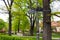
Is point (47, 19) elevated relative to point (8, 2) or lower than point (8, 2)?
lower

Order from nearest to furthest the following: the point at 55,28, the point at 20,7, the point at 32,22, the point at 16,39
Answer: the point at 16,39, the point at 20,7, the point at 32,22, the point at 55,28

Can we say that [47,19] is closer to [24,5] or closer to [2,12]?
[2,12]

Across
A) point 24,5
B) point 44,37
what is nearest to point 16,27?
point 24,5

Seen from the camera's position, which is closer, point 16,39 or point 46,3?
point 46,3

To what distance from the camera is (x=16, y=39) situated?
56.3 feet

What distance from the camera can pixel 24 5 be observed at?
123 ft

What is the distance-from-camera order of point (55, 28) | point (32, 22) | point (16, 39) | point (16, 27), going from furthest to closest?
point (55, 28)
point (16, 27)
point (32, 22)
point (16, 39)

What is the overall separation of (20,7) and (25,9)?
937 mm

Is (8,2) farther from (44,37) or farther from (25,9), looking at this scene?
(44,37)

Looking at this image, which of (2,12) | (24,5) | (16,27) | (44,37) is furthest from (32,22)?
(44,37)

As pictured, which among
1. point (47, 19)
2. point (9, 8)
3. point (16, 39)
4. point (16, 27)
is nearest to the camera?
point (47, 19)

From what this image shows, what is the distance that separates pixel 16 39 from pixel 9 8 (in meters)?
9.67

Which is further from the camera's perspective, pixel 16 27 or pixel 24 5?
pixel 16 27

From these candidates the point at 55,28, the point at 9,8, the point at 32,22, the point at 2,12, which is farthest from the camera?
the point at 55,28
